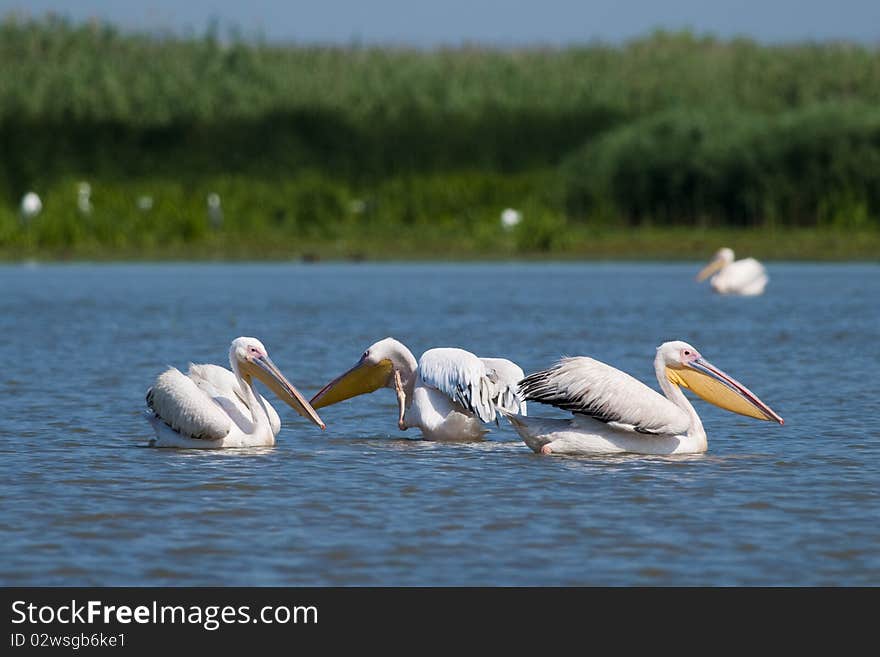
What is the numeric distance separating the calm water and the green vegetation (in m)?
15.3

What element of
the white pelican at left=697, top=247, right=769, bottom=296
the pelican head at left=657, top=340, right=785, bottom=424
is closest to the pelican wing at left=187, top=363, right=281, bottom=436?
the pelican head at left=657, top=340, right=785, bottom=424

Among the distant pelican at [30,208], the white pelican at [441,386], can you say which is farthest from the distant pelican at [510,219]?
the white pelican at [441,386]

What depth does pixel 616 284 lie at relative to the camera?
2394cm

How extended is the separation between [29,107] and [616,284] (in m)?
18.4

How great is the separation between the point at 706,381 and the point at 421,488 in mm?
1922

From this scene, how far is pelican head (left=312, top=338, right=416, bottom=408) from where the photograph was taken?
9695 millimetres

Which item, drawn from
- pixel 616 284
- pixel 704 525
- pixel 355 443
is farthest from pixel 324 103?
pixel 704 525

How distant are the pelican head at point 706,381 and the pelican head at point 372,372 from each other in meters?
1.37

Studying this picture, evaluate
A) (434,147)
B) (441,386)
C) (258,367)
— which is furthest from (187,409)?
(434,147)

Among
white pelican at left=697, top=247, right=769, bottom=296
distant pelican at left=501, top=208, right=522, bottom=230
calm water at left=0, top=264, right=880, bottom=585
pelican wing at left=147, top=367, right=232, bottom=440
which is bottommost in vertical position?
calm water at left=0, top=264, right=880, bottom=585

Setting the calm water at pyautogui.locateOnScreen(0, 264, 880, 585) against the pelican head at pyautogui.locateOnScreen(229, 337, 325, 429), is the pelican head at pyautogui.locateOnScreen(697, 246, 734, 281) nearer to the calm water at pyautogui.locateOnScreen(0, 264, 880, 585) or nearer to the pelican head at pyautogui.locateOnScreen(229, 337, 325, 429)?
the calm water at pyautogui.locateOnScreen(0, 264, 880, 585)

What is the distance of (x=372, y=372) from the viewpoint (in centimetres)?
981
